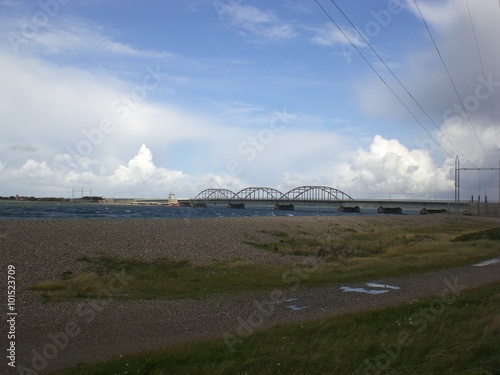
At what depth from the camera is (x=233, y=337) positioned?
1070 cm

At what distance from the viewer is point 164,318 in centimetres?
1319

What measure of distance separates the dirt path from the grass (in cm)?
79

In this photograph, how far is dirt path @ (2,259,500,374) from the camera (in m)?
9.93

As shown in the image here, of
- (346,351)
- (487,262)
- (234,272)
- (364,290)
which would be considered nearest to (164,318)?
(346,351)

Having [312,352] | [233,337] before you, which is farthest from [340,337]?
[233,337]

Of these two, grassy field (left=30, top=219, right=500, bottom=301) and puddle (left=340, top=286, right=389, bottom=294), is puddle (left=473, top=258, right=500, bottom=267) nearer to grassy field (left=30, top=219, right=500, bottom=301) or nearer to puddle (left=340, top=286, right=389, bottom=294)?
grassy field (left=30, top=219, right=500, bottom=301)

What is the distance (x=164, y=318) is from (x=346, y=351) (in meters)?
5.66

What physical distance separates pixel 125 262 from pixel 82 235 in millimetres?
7539

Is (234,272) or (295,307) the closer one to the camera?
(295,307)

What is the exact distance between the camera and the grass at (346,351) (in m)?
8.38

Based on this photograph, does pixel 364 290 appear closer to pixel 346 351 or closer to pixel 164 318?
pixel 164 318

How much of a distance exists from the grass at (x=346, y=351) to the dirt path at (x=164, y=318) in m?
0.79

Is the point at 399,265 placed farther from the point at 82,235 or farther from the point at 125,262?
the point at 82,235

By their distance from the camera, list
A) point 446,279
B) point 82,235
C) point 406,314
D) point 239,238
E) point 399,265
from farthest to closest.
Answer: point 239,238 → point 82,235 → point 399,265 → point 446,279 → point 406,314
